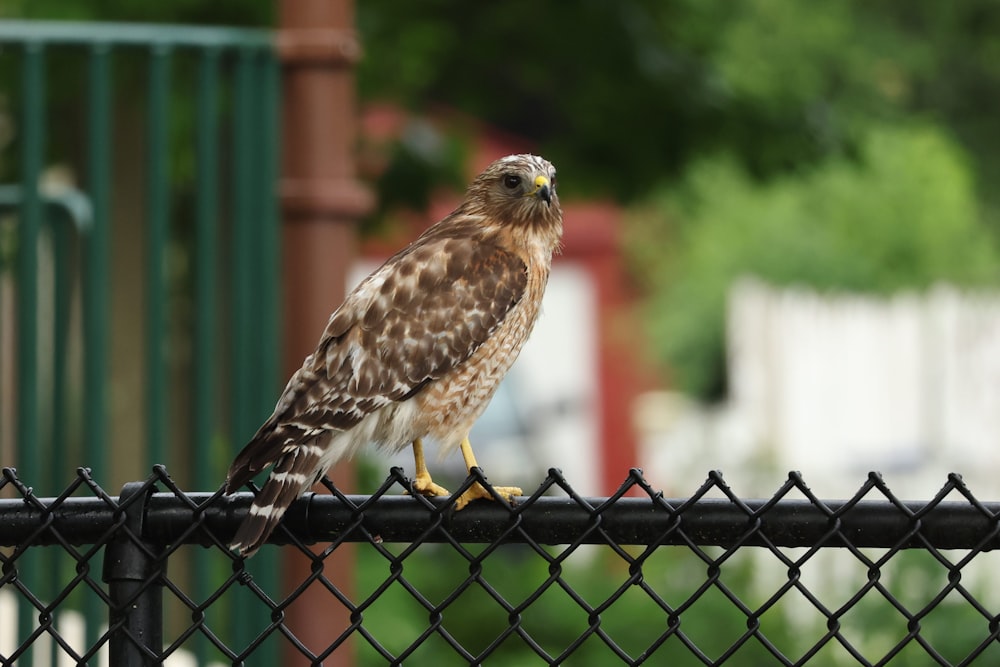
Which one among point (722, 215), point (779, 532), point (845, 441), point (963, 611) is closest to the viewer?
point (779, 532)

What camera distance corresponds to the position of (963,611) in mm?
7332

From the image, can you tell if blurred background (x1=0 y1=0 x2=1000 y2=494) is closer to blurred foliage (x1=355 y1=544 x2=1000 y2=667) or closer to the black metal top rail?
blurred foliage (x1=355 y1=544 x2=1000 y2=667)

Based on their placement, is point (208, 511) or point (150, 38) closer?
point (208, 511)

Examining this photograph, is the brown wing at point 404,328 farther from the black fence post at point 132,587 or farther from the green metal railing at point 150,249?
the green metal railing at point 150,249

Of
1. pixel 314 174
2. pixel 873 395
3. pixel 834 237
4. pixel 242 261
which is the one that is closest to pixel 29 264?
pixel 242 261

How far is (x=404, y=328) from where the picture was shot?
3291 millimetres

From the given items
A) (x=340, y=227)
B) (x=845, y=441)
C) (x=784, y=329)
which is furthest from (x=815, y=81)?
(x=340, y=227)

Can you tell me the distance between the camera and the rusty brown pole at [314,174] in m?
5.22

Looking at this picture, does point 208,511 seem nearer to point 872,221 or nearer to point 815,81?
point 815,81

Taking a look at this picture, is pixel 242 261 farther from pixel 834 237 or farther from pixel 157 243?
pixel 834 237

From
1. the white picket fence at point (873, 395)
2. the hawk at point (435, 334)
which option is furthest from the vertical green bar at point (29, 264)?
the white picket fence at point (873, 395)

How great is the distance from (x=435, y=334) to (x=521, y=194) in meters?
0.47

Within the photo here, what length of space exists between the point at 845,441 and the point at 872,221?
530cm

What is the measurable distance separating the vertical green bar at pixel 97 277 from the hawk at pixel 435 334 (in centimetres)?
160
